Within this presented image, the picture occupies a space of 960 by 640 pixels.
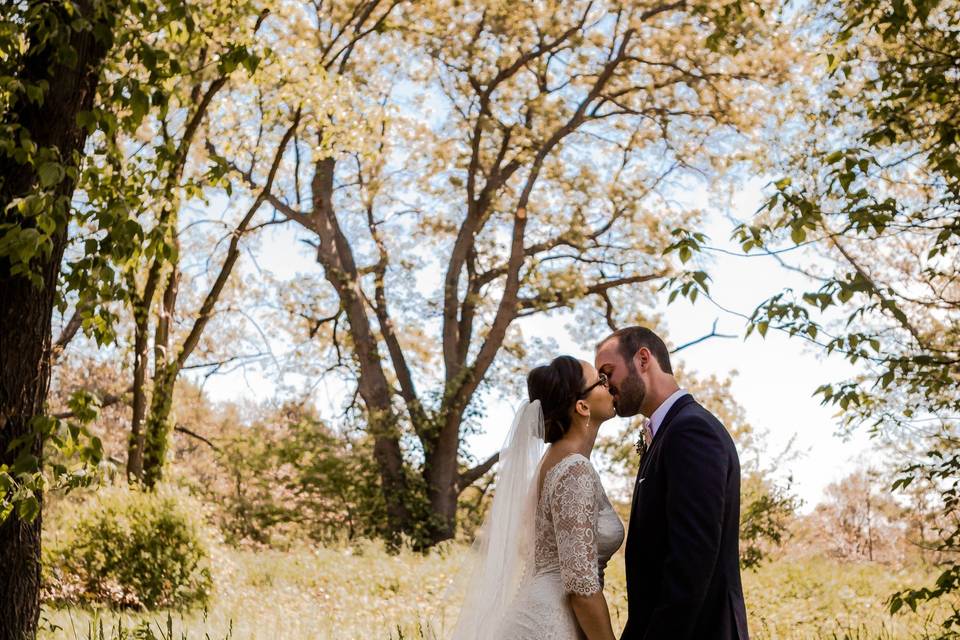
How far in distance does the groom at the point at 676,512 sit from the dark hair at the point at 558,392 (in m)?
0.75

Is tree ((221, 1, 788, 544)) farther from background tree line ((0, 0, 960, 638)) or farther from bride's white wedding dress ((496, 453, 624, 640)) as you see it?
bride's white wedding dress ((496, 453, 624, 640))

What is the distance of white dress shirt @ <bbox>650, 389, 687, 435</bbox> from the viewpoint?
314cm

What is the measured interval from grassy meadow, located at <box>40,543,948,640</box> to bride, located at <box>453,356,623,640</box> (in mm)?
3661

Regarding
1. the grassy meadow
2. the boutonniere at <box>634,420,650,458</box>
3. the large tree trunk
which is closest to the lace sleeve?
the boutonniere at <box>634,420,650,458</box>

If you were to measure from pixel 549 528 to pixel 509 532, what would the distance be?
32cm

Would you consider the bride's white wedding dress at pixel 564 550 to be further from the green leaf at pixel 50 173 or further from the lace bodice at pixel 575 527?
the green leaf at pixel 50 173

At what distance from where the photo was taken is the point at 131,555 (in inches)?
440

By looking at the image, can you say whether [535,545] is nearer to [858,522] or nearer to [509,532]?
[509,532]

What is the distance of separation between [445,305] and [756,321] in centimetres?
1443

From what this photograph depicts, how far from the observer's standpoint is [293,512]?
2094 centimetres

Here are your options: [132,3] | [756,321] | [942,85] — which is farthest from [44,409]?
[942,85]

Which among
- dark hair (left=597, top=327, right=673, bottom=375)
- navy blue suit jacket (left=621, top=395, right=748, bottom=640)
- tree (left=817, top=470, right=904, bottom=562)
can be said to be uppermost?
tree (left=817, top=470, right=904, bottom=562)

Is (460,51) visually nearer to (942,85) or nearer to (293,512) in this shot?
(293,512)

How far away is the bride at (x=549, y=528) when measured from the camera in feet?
12.0
